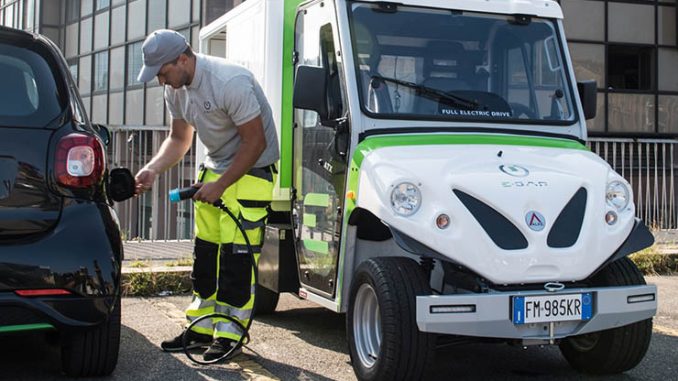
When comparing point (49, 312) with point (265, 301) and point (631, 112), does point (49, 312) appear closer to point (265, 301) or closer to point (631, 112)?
point (265, 301)

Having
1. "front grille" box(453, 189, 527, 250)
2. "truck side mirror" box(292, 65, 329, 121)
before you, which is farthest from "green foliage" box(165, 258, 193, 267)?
"front grille" box(453, 189, 527, 250)

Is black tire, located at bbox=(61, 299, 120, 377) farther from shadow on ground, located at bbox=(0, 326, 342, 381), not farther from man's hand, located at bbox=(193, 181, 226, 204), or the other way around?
man's hand, located at bbox=(193, 181, 226, 204)

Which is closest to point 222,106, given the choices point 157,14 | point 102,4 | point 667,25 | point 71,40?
point 667,25

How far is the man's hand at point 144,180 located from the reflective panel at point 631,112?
1404 centimetres

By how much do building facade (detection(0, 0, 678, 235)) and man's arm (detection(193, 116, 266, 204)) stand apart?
4128mm

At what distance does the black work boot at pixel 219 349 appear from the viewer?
176 inches

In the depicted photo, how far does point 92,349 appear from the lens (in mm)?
3891

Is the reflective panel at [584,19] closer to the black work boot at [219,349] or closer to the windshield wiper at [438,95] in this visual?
the windshield wiper at [438,95]

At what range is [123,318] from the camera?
578 cm

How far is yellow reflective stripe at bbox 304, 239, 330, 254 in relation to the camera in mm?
4645

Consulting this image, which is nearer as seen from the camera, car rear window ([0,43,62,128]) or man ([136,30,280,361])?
car rear window ([0,43,62,128])

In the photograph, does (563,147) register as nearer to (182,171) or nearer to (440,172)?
(440,172)

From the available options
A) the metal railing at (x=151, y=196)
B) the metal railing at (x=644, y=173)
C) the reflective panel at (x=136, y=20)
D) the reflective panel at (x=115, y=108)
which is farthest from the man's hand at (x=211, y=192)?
the reflective panel at (x=115, y=108)

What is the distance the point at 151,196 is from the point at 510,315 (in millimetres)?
6592
